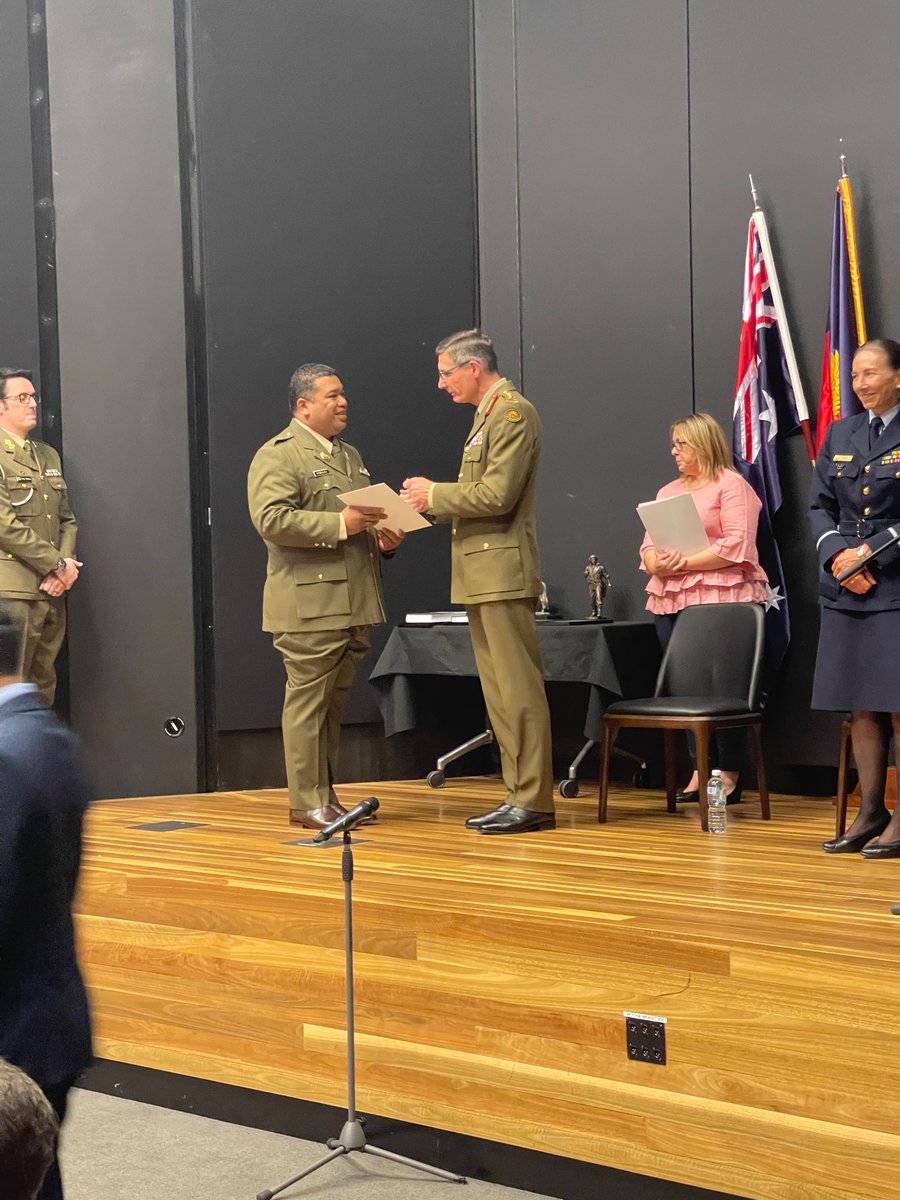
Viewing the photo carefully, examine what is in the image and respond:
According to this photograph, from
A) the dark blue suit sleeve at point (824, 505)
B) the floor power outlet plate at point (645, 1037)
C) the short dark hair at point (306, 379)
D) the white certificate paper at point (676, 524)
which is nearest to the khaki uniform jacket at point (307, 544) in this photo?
the short dark hair at point (306, 379)

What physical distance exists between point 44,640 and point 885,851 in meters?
3.19

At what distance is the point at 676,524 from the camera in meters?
5.09

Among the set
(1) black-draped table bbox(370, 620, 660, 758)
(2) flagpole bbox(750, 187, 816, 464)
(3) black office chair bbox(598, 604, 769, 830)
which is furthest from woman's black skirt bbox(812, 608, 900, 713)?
(2) flagpole bbox(750, 187, 816, 464)

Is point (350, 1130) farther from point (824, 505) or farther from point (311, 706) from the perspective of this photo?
point (824, 505)

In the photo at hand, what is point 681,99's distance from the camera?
18.9 feet

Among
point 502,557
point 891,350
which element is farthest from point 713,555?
point 891,350

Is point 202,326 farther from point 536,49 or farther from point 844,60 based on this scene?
point 844,60

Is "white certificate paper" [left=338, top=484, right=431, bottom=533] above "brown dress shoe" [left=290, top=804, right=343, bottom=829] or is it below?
above

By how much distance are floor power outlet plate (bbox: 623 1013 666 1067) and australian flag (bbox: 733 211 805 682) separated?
2.48 meters

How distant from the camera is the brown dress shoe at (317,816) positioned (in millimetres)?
4598

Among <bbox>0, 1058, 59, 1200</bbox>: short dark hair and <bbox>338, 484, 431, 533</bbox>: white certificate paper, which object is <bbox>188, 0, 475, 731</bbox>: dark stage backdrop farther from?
<bbox>0, 1058, 59, 1200</bbox>: short dark hair

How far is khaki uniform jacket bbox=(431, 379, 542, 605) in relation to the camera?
4.34 metres

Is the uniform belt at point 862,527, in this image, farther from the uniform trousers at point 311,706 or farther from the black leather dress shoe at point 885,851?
the uniform trousers at point 311,706

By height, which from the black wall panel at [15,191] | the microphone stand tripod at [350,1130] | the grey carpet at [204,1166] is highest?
the black wall panel at [15,191]
